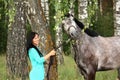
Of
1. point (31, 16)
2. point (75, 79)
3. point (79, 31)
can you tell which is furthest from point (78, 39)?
point (75, 79)

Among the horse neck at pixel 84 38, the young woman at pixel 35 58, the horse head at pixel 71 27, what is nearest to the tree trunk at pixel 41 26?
the horse head at pixel 71 27

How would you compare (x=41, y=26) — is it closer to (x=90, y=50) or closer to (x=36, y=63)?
(x=36, y=63)

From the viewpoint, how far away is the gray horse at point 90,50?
34.3 feet

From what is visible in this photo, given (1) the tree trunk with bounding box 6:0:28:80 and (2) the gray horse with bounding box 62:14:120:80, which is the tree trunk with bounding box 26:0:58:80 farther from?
(1) the tree trunk with bounding box 6:0:28:80

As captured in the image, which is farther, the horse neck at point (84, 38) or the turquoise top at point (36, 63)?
the horse neck at point (84, 38)

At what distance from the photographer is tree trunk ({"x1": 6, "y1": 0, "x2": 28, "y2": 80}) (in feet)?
44.5

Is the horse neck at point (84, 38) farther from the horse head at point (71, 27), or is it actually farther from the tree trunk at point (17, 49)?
the tree trunk at point (17, 49)

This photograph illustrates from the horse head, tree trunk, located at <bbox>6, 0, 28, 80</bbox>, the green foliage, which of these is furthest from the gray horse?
the green foliage

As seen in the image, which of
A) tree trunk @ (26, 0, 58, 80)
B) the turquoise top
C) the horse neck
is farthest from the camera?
the horse neck

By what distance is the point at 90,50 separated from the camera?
10.8 metres

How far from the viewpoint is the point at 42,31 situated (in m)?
9.36

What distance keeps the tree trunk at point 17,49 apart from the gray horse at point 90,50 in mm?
3165

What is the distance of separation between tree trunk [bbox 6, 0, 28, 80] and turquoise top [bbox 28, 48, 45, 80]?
5465 mm

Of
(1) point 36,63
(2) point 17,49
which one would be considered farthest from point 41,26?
(2) point 17,49
